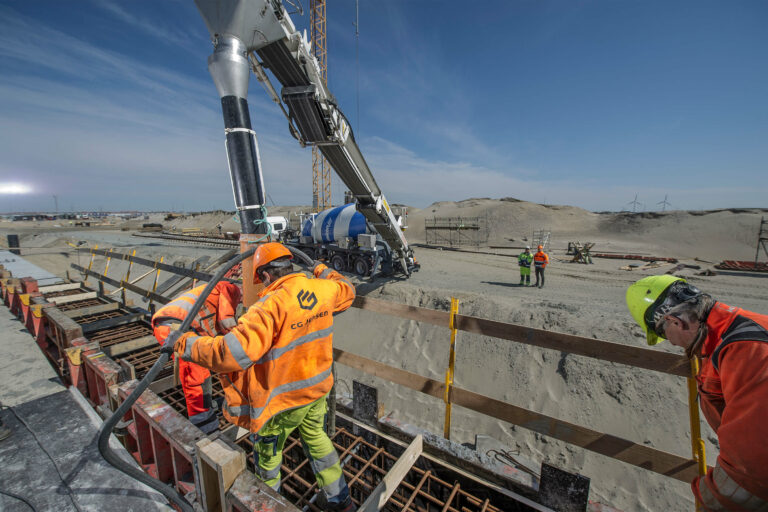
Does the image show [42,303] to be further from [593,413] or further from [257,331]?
[593,413]

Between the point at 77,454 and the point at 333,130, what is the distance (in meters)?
A: 6.53

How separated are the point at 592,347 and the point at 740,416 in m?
0.97

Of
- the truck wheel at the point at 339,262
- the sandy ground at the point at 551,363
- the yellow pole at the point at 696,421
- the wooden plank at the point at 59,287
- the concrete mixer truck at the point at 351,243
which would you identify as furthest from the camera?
the truck wheel at the point at 339,262

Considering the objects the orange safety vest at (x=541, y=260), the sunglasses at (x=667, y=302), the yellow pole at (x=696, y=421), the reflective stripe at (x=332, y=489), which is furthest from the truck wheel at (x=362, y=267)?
the sunglasses at (x=667, y=302)

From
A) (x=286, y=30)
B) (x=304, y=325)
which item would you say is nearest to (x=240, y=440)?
(x=304, y=325)

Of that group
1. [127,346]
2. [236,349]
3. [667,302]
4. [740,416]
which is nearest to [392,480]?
[236,349]

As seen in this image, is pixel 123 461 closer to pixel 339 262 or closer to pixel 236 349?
pixel 236 349

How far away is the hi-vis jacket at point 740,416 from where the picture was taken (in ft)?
3.56

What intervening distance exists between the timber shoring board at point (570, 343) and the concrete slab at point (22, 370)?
410 centimetres

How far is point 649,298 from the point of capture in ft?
5.36

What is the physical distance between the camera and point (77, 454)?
7.75 feet

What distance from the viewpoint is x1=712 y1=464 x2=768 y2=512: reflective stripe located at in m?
1.15

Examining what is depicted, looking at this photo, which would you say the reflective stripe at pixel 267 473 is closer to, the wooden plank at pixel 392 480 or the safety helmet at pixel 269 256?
the wooden plank at pixel 392 480

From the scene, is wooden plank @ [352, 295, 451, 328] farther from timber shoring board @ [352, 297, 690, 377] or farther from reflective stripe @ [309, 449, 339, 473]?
reflective stripe @ [309, 449, 339, 473]
